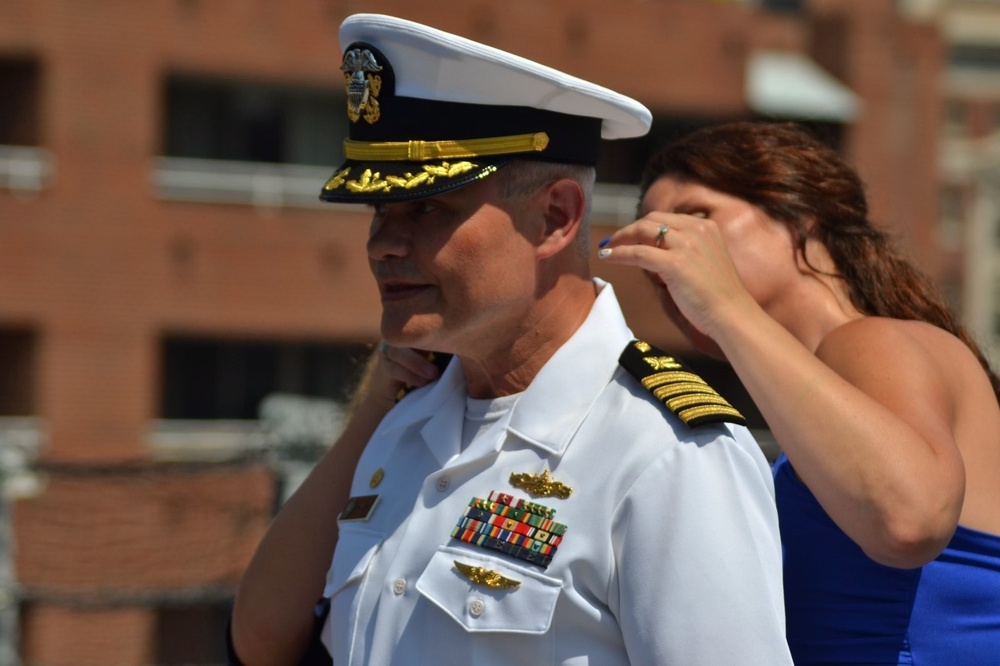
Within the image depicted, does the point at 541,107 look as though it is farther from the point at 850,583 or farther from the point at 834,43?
the point at 834,43

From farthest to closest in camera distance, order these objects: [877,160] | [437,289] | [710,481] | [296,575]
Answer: [877,160] < [296,575] < [437,289] < [710,481]

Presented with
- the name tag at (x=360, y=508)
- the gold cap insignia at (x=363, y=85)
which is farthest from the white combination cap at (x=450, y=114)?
the name tag at (x=360, y=508)

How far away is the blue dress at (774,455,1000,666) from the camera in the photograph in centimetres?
239

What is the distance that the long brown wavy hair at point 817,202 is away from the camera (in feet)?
9.06

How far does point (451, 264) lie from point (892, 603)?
912 mm

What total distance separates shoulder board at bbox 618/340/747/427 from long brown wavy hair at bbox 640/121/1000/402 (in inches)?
18.5

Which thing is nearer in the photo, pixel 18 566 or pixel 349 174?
pixel 349 174

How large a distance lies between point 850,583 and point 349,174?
1.07 m

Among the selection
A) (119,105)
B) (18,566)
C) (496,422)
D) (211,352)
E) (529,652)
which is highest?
(496,422)

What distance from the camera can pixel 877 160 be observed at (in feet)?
72.5

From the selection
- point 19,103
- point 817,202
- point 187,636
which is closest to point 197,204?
point 19,103

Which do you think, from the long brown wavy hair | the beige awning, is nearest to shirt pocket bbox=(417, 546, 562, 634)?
the long brown wavy hair

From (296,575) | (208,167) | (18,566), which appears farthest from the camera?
(208,167)

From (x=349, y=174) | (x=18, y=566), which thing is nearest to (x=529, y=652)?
(x=349, y=174)
